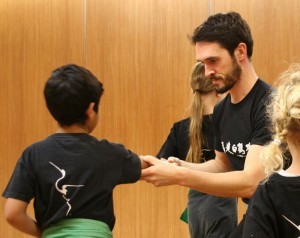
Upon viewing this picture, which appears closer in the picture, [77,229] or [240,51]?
[77,229]

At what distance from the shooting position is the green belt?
1781 millimetres

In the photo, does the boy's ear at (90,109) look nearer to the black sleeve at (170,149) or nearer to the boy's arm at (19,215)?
the boy's arm at (19,215)

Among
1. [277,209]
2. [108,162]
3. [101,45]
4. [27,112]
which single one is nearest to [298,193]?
[277,209]

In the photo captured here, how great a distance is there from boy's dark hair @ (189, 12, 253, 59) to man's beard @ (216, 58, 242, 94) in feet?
0.22

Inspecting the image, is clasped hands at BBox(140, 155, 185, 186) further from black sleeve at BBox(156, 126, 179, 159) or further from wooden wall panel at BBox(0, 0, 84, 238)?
wooden wall panel at BBox(0, 0, 84, 238)

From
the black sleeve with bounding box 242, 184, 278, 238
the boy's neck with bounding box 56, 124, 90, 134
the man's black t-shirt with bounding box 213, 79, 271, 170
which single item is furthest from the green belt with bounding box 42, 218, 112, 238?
the man's black t-shirt with bounding box 213, 79, 271, 170

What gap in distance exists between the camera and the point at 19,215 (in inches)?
71.9

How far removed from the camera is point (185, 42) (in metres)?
4.13

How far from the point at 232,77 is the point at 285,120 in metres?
0.86

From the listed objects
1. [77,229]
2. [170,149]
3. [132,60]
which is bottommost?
[170,149]

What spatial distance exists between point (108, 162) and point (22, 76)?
3.39m

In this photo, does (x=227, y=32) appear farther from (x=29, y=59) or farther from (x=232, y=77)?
(x=29, y=59)

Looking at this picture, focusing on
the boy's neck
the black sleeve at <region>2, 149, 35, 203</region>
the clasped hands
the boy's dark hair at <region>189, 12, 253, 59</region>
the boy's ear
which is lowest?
the clasped hands

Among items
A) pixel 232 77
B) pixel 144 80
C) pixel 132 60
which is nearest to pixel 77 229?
pixel 232 77
